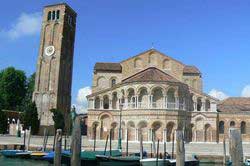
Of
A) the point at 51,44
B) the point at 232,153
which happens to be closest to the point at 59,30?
the point at 51,44

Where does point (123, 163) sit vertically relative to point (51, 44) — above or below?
below

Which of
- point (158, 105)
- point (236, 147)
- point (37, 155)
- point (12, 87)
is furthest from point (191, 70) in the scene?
point (236, 147)

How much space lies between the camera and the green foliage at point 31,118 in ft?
143

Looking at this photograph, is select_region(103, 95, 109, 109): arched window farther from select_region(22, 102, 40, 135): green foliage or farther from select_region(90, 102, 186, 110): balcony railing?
select_region(22, 102, 40, 135): green foliage

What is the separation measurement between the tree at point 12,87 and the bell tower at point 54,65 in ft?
36.3

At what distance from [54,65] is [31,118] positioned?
30.7 ft

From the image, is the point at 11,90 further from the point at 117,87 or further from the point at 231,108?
the point at 231,108

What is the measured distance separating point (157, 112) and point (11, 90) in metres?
33.0

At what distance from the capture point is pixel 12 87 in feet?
193

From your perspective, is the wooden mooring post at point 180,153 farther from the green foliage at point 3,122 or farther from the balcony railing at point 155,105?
the green foliage at point 3,122

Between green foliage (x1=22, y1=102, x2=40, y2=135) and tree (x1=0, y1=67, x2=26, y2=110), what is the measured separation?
49.4 feet

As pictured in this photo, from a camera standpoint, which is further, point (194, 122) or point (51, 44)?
point (51, 44)

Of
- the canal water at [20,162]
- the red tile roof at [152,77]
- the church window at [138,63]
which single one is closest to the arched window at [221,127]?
the red tile roof at [152,77]

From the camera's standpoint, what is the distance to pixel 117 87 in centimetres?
3953
